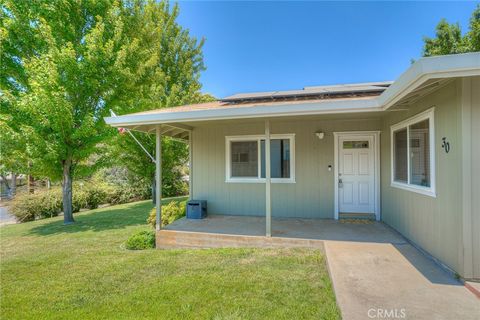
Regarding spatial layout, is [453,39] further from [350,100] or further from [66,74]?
[66,74]

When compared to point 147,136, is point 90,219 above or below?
below

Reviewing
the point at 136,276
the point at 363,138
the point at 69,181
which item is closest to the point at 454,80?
the point at 363,138

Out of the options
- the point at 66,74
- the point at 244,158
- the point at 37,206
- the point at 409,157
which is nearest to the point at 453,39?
the point at 409,157

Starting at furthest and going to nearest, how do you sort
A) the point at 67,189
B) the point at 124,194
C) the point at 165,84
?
1. the point at 165,84
2. the point at 124,194
3. the point at 67,189

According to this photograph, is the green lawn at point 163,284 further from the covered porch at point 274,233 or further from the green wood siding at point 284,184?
the green wood siding at point 284,184

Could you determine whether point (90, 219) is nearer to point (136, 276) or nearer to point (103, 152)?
point (103, 152)

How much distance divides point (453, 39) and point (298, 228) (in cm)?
1491

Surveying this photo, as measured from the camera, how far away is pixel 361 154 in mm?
6164

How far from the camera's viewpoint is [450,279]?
10.1 feet

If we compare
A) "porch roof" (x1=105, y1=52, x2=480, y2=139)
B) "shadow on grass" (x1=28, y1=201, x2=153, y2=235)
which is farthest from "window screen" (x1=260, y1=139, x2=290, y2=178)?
"shadow on grass" (x1=28, y1=201, x2=153, y2=235)

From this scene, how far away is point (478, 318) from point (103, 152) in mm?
9704

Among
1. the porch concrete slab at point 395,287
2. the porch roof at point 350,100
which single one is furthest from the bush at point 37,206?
the porch concrete slab at point 395,287

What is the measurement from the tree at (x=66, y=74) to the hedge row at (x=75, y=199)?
9.27 feet

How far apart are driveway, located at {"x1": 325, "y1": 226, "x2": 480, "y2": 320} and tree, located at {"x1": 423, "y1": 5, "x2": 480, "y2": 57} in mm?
14016
